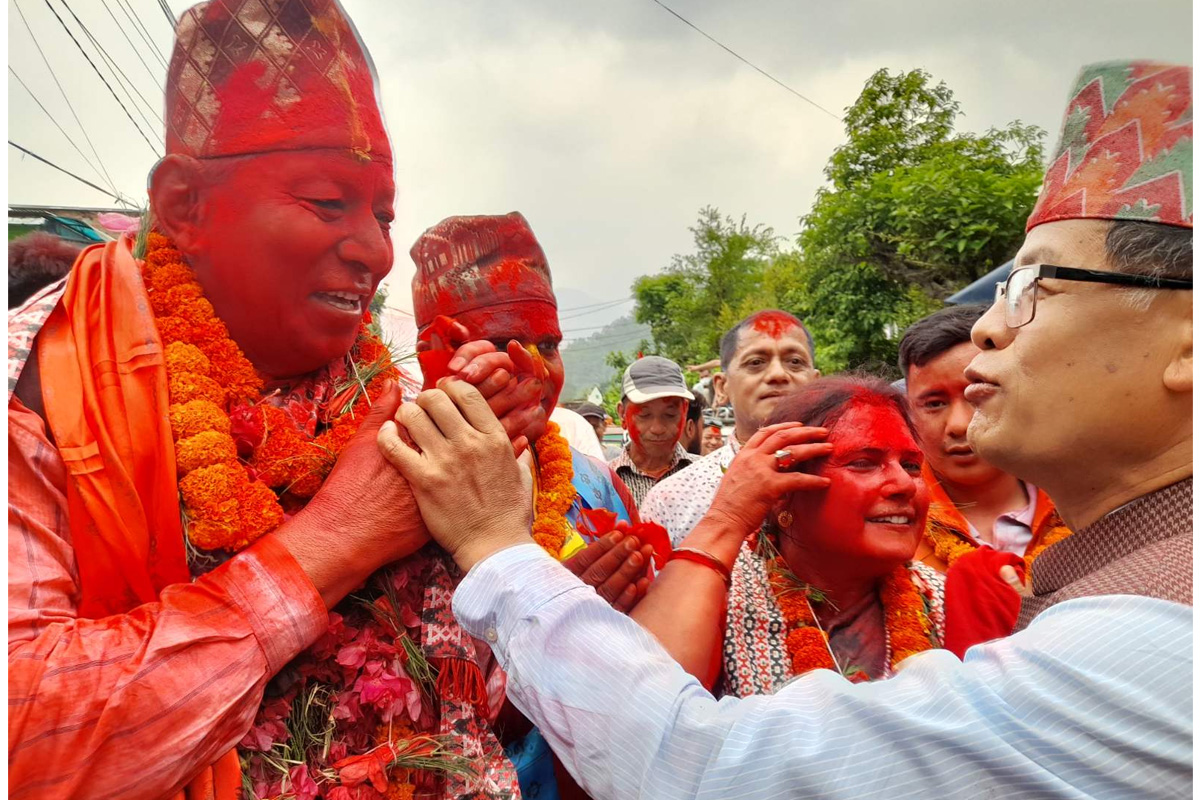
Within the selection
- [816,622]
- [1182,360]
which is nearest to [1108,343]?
[1182,360]

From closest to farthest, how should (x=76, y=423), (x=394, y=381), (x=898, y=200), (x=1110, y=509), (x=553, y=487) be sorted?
(x=76, y=423) < (x=1110, y=509) < (x=394, y=381) < (x=553, y=487) < (x=898, y=200)

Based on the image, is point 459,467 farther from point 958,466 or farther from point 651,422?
point 651,422

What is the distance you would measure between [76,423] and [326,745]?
2.40ft

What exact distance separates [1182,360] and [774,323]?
9.97 ft

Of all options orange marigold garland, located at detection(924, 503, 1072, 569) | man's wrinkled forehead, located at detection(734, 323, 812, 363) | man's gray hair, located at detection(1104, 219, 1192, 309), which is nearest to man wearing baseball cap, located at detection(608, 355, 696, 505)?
man's wrinkled forehead, located at detection(734, 323, 812, 363)

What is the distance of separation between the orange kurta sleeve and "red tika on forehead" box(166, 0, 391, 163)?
0.61 metres

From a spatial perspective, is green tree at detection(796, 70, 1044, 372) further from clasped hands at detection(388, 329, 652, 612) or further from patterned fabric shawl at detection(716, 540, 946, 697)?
clasped hands at detection(388, 329, 652, 612)

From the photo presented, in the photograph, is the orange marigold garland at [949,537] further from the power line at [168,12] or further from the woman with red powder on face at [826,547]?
the power line at [168,12]

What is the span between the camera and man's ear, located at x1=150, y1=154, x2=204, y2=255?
1576 mm

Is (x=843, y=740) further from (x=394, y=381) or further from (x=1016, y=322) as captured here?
(x=394, y=381)

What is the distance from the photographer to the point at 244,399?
63.4 inches

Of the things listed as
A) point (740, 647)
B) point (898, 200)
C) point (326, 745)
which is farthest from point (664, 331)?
point (326, 745)

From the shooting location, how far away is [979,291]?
11.5 feet

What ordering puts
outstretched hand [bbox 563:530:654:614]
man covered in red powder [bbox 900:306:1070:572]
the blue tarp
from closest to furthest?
1. outstretched hand [bbox 563:530:654:614]
2. man covered in red powder [bbox 900:306:1070:572]
3. the blue tarp
